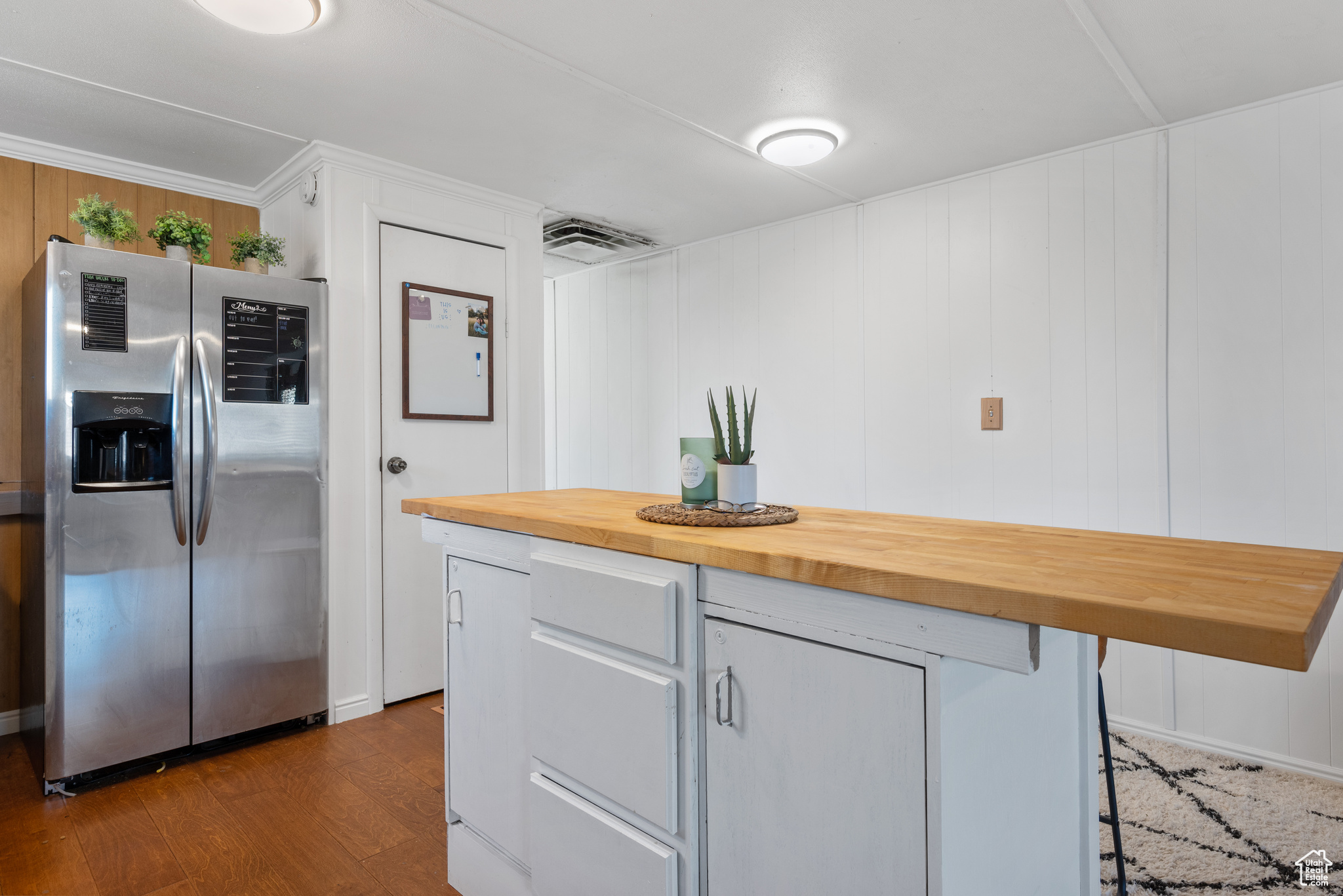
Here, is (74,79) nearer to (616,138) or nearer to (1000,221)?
(616,138)

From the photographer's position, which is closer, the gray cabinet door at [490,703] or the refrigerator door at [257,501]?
the gray cabinet door at [490,703]

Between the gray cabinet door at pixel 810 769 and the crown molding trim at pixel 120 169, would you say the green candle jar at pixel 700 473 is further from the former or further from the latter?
the crown molding trim at pixel 120 169

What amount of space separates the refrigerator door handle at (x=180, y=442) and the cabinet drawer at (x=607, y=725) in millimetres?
1676

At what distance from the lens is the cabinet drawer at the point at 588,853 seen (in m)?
1.28

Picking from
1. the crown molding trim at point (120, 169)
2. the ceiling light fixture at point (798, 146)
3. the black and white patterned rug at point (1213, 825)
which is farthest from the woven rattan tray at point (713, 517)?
the crown molding trim at point (120, 169)

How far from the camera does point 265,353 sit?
8.74 feet

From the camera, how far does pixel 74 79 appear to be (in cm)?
230

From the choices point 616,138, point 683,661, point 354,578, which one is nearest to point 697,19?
point 616,138

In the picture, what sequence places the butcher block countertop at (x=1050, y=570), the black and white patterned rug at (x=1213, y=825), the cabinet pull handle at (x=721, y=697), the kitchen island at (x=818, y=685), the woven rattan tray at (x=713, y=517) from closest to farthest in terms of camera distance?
the butcher block countertop at (x=1050, y=570)
the kitchen island at (x=818, y=685)
the cabinet pull handle at (x=721, y=697)
the woven rattan tray at (x=713, y=517)
the black and white patterned rug at (x=1213, y=825)

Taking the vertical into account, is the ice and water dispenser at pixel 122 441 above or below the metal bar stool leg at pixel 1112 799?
above

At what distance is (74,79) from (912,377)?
3328 millimetres

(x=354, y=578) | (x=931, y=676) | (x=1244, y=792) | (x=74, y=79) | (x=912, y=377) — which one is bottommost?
(x=1244, y=792)

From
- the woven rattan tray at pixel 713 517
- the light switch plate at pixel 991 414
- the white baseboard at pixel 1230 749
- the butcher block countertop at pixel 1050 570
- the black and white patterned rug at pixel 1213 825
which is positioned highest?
the light switch plate at pixel 991 414

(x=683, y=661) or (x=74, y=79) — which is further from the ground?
(x=74, y=79)
